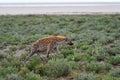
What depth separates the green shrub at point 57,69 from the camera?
9.36 m

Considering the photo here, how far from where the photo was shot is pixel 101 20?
23.3m

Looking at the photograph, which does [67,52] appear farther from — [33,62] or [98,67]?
[98,67]

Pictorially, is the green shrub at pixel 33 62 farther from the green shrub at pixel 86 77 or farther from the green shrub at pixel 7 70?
the green shrub at pixel 86 77

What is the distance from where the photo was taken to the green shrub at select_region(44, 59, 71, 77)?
9.36 meters

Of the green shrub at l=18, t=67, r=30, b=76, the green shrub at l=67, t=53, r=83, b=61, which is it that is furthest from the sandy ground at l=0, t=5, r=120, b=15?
the green shrub at l=18, t=67, r=30, b=76

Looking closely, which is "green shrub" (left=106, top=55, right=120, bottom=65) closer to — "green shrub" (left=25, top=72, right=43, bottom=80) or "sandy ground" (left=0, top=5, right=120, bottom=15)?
"green shrub" (left=25, top=72, right=43, bottom=80)

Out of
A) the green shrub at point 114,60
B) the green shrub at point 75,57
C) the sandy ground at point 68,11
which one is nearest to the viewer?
the green shrub at point 114,60

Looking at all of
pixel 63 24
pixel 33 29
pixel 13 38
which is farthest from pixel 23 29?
pixel 13 38

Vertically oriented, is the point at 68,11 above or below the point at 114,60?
above

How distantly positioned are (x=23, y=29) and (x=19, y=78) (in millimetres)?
13068

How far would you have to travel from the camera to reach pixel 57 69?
9461 millimetres

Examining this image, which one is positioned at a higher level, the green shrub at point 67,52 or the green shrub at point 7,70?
the green shrub at point 67,52

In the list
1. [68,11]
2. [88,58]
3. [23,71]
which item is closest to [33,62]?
[23,71]

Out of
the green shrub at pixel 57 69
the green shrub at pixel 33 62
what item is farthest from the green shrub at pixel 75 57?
the green shrub at pixel 57 69
